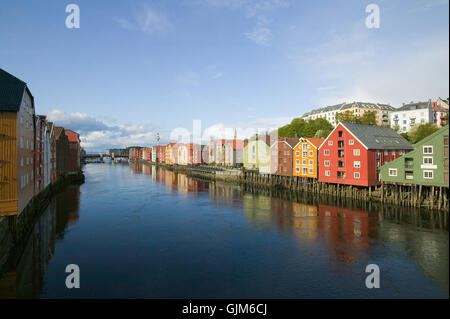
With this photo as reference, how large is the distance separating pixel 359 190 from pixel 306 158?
1087cm

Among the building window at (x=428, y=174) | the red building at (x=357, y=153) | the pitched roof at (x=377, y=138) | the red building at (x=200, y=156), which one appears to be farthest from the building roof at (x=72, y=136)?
the building window at (x=428, y=174)

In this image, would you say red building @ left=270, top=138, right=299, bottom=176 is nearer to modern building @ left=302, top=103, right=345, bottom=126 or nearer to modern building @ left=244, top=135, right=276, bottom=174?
modern building @ left=244, top=135, right=276, bottom=174

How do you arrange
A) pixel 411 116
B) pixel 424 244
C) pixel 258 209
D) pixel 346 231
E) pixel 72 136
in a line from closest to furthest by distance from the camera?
pixel 424 244
pixel 346 231
pixel 258 209
pixel 411 116
pixel 72 136

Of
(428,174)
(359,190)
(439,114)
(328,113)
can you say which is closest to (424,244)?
(428,174)

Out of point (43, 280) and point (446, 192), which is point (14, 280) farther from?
point (446, 192)

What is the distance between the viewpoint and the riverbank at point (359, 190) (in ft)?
93.8

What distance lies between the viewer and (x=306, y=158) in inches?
1774

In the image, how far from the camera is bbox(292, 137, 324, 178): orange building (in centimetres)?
4350

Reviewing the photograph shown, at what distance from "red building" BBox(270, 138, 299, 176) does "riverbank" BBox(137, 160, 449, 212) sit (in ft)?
4.08

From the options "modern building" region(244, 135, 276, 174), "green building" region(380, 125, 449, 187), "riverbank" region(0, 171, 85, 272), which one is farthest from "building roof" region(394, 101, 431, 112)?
"riverbank" region(0, 171, 85, 272)

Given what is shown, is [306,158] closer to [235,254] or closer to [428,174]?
[428,174]

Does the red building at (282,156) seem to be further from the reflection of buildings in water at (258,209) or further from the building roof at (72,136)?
the building roof at (72,136)

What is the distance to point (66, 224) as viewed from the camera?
83.7 feet
